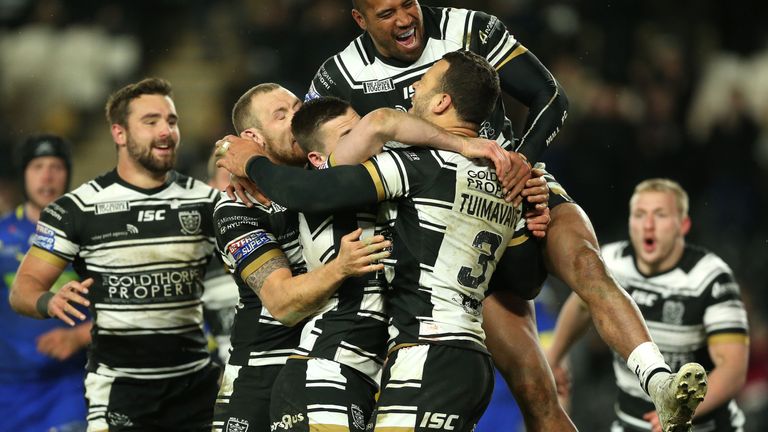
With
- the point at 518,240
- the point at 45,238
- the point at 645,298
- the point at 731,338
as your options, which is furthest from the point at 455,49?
the point at 731,338

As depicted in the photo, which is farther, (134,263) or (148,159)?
(148,159)

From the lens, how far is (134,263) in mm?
6328

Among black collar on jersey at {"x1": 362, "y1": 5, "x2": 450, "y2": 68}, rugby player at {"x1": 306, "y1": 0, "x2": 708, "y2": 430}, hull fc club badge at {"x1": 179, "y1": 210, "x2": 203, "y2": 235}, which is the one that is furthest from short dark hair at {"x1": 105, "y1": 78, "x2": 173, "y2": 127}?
black collar on jersey at {"x1": 362, "y1": 5, "x2": 450, "y2": 68}

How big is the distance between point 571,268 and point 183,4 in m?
11.1

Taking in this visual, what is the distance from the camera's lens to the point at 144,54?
1516cm

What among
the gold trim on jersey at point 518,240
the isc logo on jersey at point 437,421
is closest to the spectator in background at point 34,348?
the gold trim on jersey at point 518,240

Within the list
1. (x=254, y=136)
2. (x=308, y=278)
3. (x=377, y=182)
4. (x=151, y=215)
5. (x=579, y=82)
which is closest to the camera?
(x=377, y=182)

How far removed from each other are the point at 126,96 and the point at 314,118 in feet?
6.76

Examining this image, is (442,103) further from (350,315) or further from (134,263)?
(134,263)

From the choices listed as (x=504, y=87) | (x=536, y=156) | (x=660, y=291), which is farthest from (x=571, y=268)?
(x=660, y=291)

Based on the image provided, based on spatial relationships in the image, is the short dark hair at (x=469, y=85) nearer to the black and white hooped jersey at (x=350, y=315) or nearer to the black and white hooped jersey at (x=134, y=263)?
the black and white hooped jersey at (x=350, y=315)

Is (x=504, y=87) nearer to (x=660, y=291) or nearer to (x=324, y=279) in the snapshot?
(x=324, y=279)

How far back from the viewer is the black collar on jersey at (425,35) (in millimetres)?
5660

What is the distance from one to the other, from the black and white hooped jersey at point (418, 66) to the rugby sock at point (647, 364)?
4.05ft
